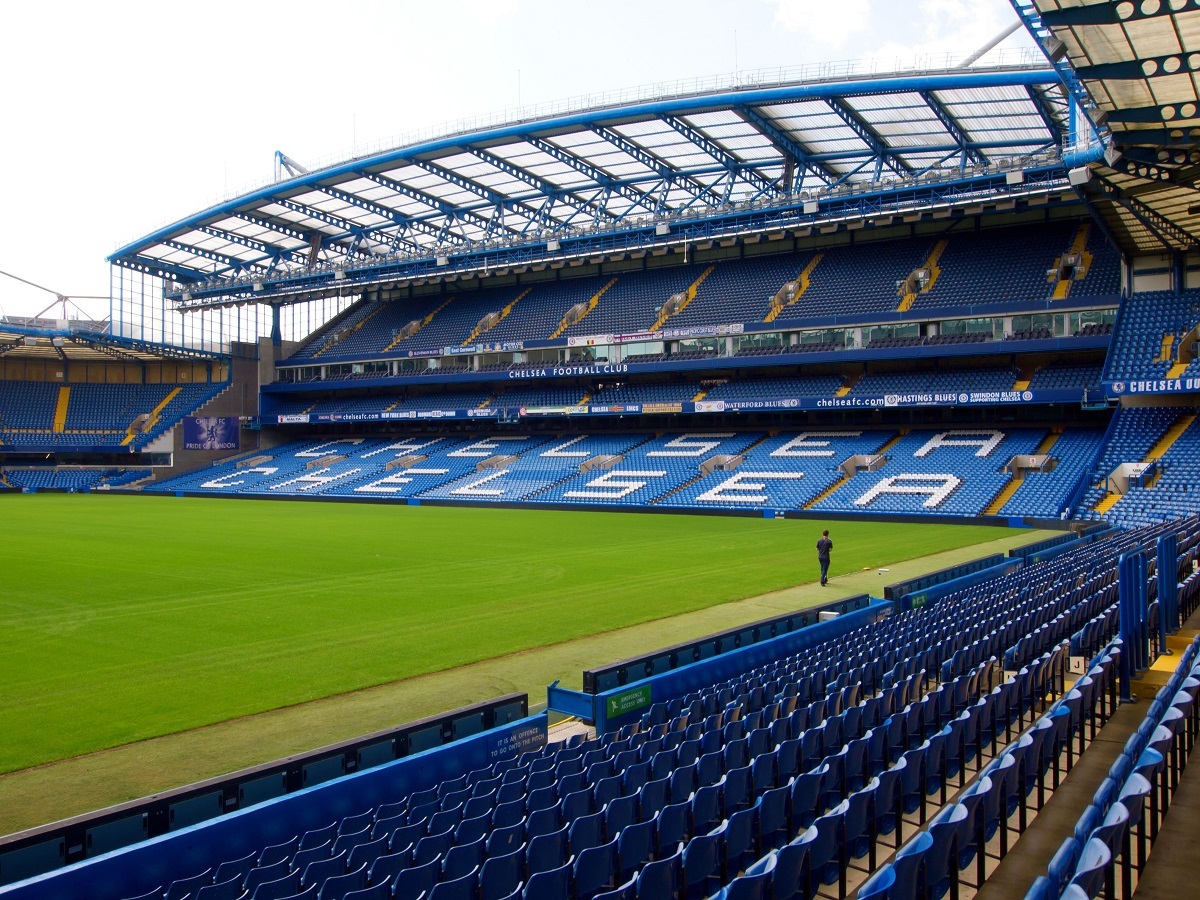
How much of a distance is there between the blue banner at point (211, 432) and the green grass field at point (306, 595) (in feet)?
83.8

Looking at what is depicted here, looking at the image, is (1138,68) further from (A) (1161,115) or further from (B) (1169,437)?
(B) (1169,437)

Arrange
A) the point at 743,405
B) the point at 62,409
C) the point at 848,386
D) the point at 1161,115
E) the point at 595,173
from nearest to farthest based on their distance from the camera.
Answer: the point at 1161,115
the point at 848,386
the point at 595,173
the point at 743,405
the point at 62,409

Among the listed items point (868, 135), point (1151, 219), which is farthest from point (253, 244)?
point (1151, 219)

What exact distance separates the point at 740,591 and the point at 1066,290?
104ft

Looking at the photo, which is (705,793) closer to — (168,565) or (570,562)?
(570,562)

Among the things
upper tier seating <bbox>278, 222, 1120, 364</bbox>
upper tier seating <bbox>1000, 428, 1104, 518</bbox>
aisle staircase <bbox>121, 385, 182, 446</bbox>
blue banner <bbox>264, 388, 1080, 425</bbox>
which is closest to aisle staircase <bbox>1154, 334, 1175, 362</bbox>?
upper tier seating <bbox>1000, 428, 1104, 518</bbox>

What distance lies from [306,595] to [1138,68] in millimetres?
18156

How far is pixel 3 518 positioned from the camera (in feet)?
123

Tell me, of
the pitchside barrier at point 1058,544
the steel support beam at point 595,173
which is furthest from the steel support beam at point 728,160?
the pitchside barrier at point 1058,544

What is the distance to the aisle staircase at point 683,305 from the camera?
172ft

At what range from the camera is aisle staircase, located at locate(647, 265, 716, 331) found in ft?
172

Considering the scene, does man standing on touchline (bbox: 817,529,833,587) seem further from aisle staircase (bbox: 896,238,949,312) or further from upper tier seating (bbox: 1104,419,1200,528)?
aisle staircase (bbox: 896,238,949,312)

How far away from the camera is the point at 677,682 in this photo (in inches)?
418

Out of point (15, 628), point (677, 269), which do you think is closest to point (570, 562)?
point (15, 628)
